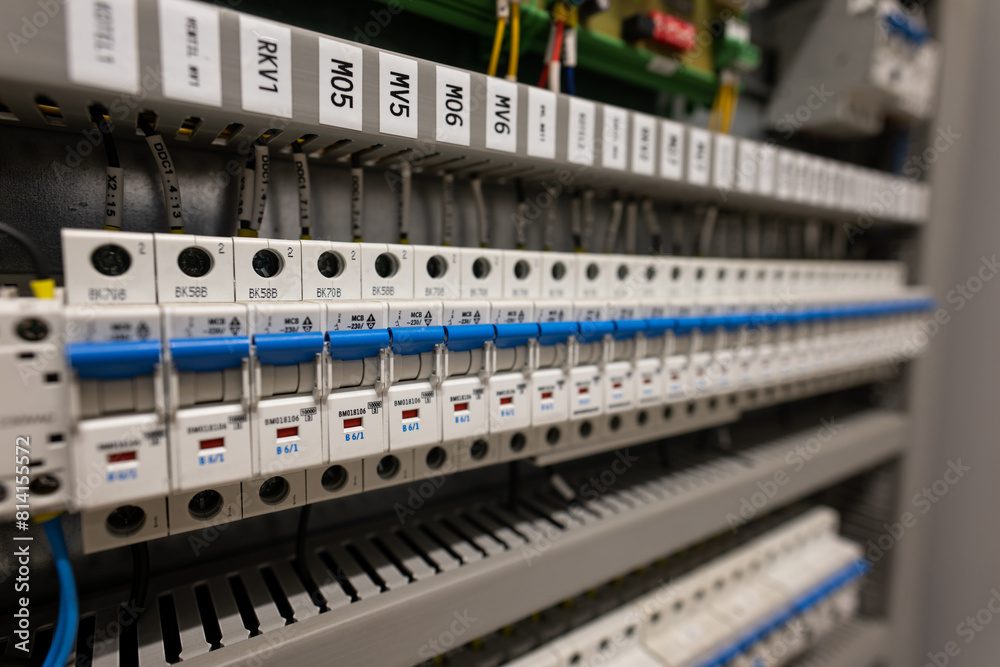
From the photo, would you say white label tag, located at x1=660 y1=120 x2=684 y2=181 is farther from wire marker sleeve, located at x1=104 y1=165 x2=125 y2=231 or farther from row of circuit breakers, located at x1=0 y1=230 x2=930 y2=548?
wire marker sleeve, located at x1=104 y1=165 x2=125 y2=231

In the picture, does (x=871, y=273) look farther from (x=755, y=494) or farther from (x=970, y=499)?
(x=970, y=499)

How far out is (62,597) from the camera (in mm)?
415

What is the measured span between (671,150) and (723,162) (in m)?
0.14

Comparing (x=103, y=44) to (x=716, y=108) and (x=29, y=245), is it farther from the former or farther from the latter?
(x=716, y=108)

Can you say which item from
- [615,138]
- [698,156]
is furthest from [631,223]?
[615,138]

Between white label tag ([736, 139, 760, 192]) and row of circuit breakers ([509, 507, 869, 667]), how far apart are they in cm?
77

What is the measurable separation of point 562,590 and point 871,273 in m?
1.15

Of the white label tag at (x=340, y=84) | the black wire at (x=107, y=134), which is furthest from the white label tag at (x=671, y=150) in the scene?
the black wire at (x=107, y=134)

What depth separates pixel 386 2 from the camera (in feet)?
2.38

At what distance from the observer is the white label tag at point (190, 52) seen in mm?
412

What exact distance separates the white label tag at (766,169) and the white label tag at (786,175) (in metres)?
0.02

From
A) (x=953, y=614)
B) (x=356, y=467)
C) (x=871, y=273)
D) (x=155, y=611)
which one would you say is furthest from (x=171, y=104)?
(x=953, y=614)

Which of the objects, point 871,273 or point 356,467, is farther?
point 871,273

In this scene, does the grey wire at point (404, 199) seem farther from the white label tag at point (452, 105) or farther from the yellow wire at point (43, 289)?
the yellow wire at point (43, 289)
